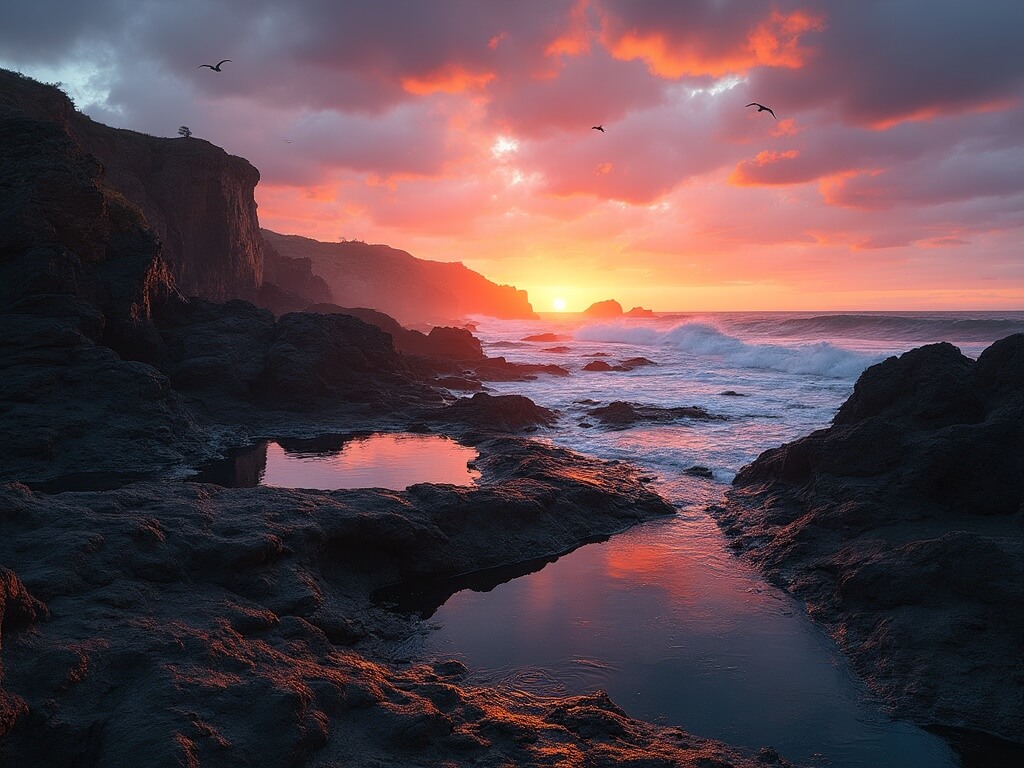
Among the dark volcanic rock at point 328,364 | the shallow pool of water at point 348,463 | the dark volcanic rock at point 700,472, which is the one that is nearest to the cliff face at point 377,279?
the dark volcanic rock at point 328,364

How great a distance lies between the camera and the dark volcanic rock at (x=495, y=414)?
19.5 metres

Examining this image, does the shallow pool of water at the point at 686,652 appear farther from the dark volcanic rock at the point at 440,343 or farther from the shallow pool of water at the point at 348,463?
the dark volcanic rock at the point at 440,343

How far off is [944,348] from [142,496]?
43.0 ft

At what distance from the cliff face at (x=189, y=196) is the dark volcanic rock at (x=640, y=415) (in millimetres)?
24999

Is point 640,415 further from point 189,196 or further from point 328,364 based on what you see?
point 189,196

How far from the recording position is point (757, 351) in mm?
43750

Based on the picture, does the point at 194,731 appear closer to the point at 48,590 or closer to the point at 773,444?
Answer: the point at 48,590

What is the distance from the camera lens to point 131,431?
14.9m

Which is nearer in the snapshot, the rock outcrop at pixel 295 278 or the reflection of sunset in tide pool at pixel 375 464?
the reflection of sunset in tide pool at pixel 375 464

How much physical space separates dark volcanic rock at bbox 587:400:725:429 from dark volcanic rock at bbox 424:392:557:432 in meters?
1.94

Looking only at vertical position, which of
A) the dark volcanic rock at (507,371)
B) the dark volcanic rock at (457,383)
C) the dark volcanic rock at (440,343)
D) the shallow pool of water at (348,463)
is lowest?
the shallow pool of water at (348,463)

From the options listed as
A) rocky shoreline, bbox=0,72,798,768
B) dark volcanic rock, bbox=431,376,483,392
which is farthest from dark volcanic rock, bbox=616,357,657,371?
rocky shoreline, bbox=0,72,798,768

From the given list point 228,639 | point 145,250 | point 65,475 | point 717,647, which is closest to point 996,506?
point 717,647

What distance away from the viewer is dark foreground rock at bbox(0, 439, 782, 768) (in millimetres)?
4051
